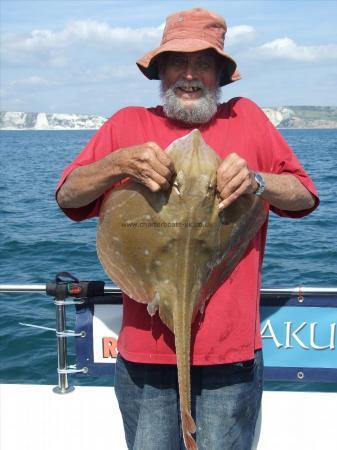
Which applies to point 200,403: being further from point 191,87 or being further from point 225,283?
point 191,87

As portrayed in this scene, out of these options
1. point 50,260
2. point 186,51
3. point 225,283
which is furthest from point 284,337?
point 50,260

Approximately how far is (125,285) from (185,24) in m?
1.42

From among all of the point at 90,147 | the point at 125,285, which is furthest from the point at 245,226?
the point at 90,147

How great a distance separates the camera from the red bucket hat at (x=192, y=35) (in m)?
3.02

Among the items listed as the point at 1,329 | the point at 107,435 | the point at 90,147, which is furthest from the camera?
the point at 1,329

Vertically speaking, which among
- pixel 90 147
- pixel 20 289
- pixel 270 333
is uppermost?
pixel 90 147

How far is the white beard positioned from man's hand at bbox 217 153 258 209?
22.2 inches

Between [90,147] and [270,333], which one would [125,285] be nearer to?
[90,147]

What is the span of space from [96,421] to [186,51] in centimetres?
259

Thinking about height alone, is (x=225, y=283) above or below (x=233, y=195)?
below

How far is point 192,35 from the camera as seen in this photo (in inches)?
120

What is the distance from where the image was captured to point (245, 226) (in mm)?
2879

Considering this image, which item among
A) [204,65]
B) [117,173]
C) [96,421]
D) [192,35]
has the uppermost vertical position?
[192,35]

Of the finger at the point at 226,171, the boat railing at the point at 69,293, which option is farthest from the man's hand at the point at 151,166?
the boat railing at the point at 69,293
